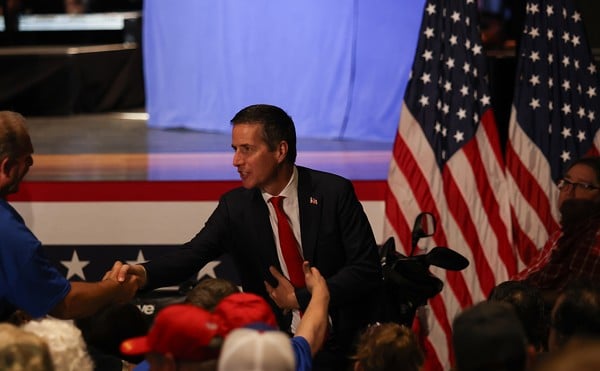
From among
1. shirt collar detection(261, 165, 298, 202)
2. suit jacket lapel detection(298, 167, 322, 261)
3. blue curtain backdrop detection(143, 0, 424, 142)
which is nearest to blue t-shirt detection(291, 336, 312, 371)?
suit jacket lapel detection(298, 167, 322, 261)

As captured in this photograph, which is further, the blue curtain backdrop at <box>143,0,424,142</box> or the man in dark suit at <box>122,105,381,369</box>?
the blue curtain backdrop at <box>143,0,424,142</box>

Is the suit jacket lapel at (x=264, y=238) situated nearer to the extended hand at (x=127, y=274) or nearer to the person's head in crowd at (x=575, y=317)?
the extended hand at (x=127, y=274)

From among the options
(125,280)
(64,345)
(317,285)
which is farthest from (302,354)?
(125,280)

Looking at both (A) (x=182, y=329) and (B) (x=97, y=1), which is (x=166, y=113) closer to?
(B) (x=97, y=1)

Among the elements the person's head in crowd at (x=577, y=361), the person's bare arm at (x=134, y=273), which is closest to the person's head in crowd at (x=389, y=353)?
the person's bare arm at (x=134, y=273)

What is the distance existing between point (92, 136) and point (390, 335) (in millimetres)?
6187

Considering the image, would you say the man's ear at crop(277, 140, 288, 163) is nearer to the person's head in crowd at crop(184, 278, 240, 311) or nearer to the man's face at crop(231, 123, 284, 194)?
the man's face at crop(231, 123, 284, 194)

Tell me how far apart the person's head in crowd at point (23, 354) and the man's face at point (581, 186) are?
319cm

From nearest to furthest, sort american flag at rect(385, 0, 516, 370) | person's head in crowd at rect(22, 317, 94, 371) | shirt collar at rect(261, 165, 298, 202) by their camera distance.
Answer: person's head in crowd at rect(22, 317, 94, 371) → shirt collar at rect(261, 165, 298, 202) → american flag at rect(385, 0, 516, 370)

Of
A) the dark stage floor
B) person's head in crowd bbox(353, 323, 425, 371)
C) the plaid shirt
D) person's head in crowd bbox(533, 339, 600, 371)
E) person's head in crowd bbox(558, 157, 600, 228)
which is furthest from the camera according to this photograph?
the dark stage floor

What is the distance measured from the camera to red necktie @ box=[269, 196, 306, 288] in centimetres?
460

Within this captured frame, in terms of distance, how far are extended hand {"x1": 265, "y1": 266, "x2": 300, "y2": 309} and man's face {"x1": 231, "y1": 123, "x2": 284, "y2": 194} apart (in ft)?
1.48

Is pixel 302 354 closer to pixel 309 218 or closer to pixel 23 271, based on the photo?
pixel 23 271

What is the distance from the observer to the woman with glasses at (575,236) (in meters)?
4.99
